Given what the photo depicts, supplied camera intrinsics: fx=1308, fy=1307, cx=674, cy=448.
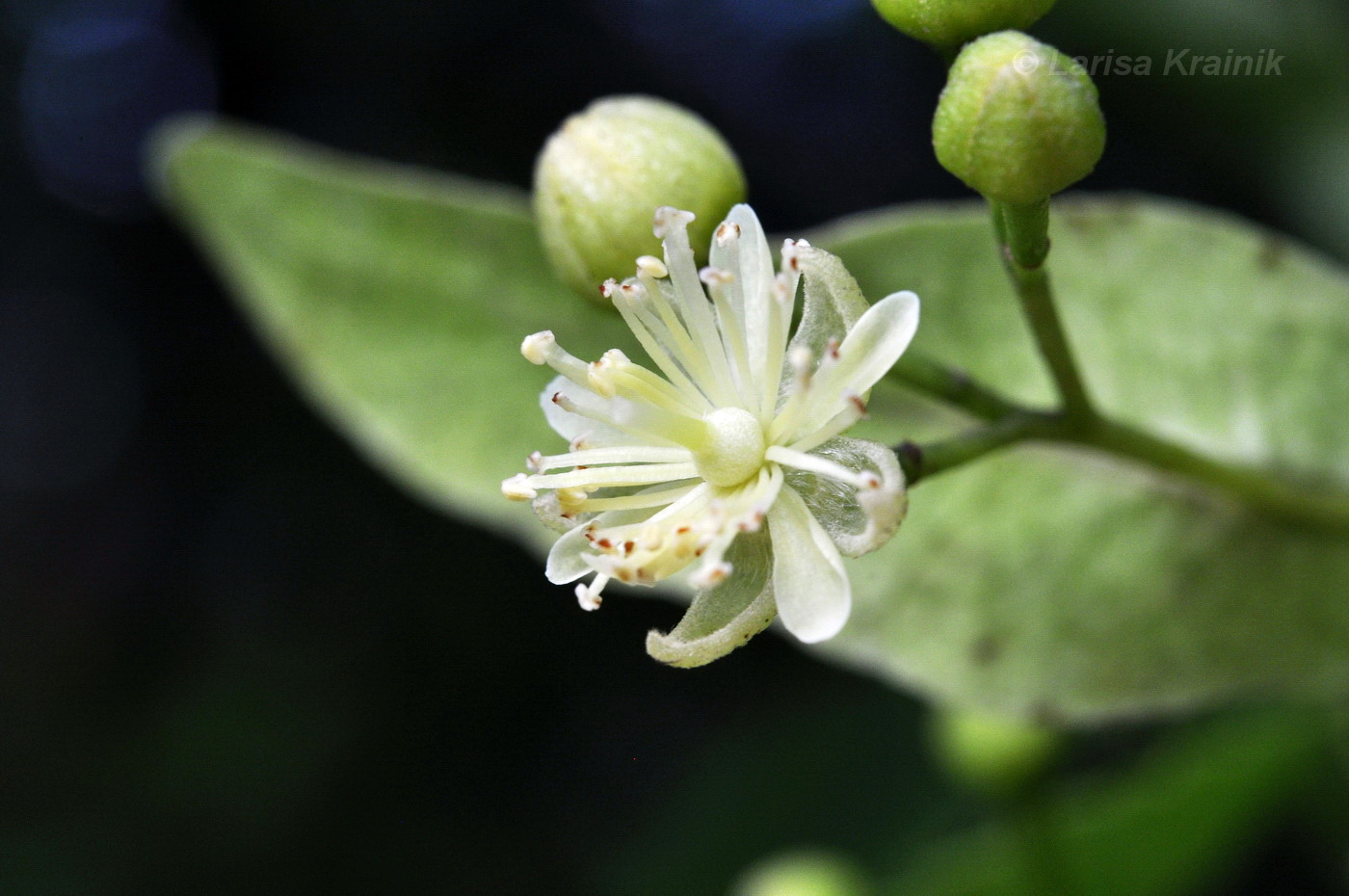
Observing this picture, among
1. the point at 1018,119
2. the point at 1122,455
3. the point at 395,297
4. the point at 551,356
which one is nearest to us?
the point at 1018,119

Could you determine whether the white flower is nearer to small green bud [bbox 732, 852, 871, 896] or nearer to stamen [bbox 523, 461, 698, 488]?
stamen [bbox 523, 461, 698, 488]

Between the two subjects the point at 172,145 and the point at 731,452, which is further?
the point at 172,145

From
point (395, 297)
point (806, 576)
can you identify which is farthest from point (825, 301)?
point (395, 297)

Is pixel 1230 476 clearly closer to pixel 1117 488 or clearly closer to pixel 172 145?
pixel 1117 488

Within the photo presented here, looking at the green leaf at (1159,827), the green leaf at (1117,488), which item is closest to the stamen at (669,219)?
the green leaf at (1117,488)

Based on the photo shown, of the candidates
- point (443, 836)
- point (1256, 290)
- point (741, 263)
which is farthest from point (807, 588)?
point (443, 836)

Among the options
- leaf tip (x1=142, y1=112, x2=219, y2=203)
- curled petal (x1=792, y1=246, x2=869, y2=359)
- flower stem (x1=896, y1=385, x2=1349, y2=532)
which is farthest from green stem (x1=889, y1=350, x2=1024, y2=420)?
leaf tip (x1=142, y1=112, x2=219, y2=203)
